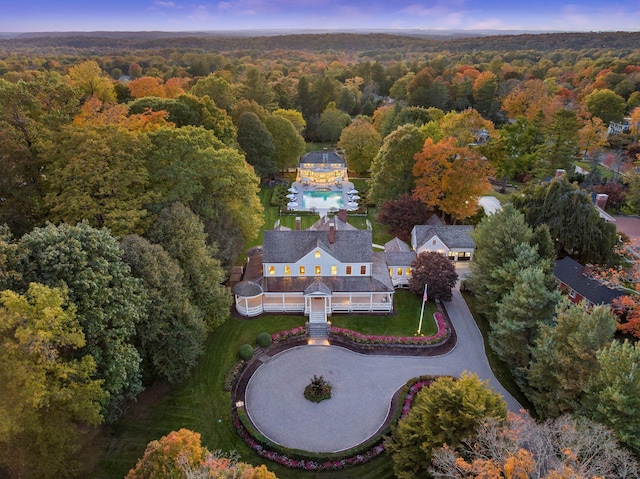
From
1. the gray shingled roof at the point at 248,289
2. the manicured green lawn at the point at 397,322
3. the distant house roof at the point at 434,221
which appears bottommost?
the manicured green lawn at the point at 397,322

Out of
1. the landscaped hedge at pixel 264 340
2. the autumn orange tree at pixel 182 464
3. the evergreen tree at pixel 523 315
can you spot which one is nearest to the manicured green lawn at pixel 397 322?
the landscaped hedge at pixel 264 340

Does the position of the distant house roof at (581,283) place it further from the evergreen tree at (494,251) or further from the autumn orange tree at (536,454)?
the autumn orange tree at (536,454)

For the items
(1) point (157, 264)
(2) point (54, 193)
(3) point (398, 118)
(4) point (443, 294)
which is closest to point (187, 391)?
(1) point (157, 264)

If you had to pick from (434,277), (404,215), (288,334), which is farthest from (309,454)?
(404,215)

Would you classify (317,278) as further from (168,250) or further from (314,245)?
(168,250)

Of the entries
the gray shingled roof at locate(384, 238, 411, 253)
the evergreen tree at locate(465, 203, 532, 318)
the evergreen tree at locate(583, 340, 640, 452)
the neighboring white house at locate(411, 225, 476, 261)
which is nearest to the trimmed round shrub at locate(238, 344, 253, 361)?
the gray shingled roof at locate(384, 238, 411, 253)

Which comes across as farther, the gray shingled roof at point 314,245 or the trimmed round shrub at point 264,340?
the gray shingled roof at point 314,245

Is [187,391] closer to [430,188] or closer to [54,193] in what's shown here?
[54,193]
